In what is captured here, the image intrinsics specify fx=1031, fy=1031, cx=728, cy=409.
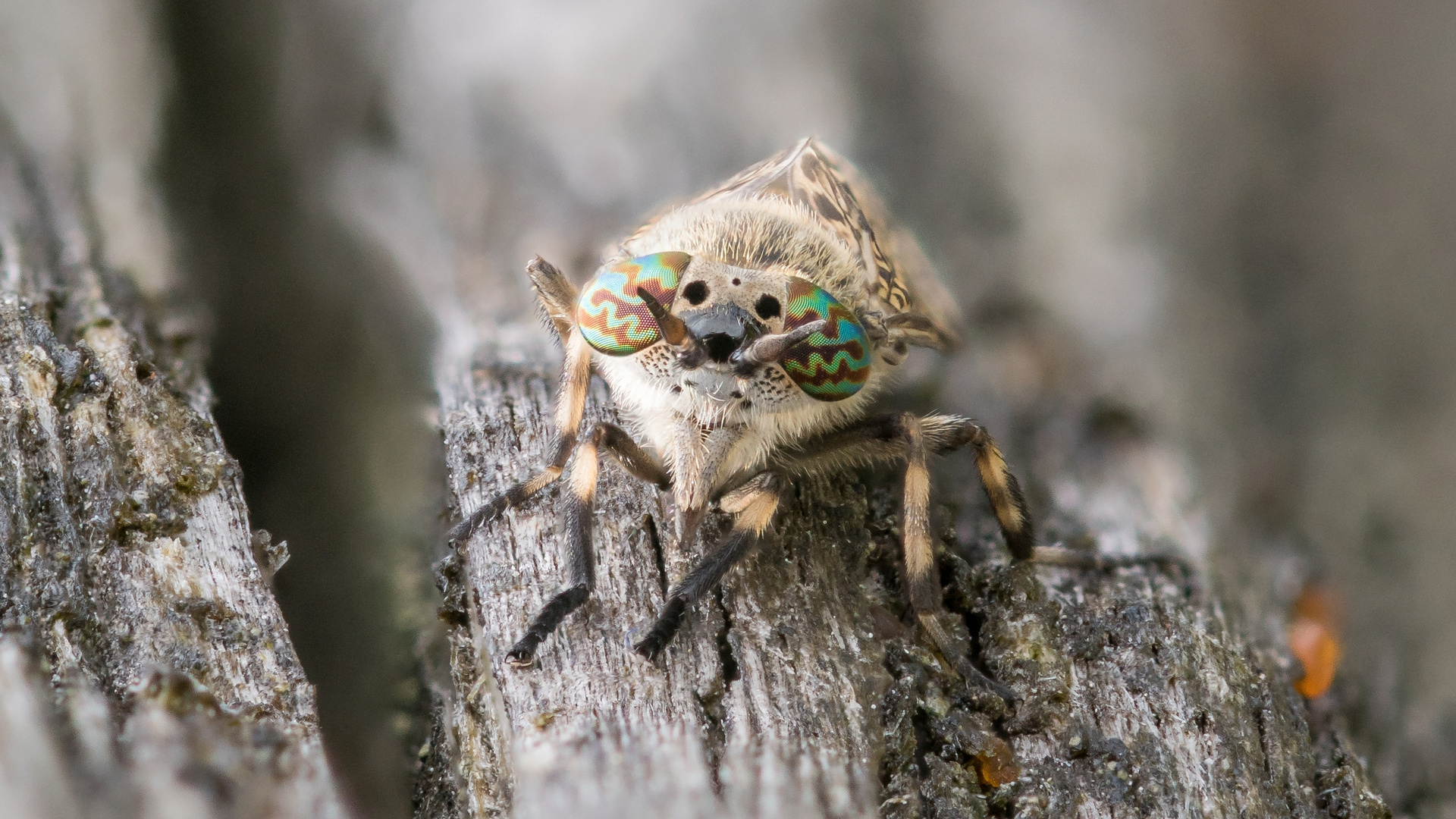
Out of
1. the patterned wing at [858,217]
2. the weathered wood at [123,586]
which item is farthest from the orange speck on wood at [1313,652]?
the weathered wood at [123,586]

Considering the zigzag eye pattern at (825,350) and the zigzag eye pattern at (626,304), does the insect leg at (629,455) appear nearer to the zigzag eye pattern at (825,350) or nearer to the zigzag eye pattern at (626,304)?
the zigzag eye pattern at (626,304)

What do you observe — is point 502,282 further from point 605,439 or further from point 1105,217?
point 1105,217

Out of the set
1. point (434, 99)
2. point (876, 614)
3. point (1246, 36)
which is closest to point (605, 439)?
point (876, 614)

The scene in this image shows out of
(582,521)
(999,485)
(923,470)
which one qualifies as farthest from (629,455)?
(999,485)

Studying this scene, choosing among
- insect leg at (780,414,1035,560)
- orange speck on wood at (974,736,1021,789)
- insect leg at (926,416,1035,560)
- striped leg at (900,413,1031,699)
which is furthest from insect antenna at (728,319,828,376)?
orange speck on wood at (974,736,1021,789)

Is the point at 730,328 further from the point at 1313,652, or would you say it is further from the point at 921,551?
the point at 1313,652
